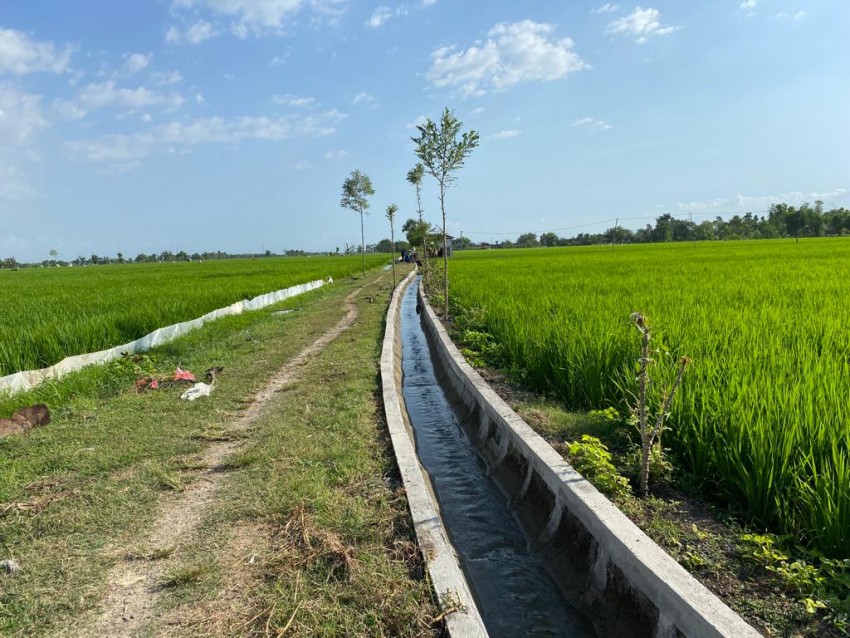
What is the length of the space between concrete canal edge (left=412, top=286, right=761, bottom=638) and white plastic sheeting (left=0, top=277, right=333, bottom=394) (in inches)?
194

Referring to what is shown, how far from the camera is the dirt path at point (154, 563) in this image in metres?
2.11

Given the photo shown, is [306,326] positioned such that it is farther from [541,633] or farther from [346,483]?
[541,633]

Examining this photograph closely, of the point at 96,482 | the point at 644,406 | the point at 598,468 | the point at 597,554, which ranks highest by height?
the point at 644,406

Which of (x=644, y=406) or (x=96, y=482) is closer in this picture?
(x=644, y=406)

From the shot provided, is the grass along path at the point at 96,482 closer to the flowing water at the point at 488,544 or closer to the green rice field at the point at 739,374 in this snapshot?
the flowing water at the point at 488,544

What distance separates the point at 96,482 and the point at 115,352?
13.8ft

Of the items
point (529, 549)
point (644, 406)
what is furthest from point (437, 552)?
point (644, 406)

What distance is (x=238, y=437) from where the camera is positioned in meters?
4.23

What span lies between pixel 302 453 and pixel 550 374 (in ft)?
8.36

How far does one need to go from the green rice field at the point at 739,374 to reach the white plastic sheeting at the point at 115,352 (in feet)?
17.7

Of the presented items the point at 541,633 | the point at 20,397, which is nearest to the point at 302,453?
→ the point at 541,633

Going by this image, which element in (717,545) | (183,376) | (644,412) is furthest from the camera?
(183,376)

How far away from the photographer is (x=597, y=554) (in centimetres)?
241

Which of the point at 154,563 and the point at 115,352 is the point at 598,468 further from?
the point at 115,352
